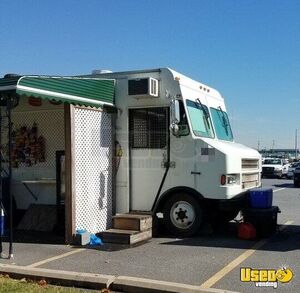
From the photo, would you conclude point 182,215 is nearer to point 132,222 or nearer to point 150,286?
point 132,222

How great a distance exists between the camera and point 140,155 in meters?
10.3

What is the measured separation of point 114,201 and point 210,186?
2130mm

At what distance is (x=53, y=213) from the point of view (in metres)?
10.8

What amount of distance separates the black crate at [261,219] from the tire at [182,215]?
96cm

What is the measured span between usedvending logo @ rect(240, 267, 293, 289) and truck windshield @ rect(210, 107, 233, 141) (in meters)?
4.45

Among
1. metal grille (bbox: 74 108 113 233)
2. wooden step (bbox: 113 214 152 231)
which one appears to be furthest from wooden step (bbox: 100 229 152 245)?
metal grille (bbox: 74 108 113 233)

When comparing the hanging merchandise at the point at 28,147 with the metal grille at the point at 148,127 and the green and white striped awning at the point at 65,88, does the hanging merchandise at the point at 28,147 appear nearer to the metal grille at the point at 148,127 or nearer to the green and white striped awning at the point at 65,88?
the green and white striped awning at the point at 65,88

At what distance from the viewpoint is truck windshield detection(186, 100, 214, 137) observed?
10.0 meters

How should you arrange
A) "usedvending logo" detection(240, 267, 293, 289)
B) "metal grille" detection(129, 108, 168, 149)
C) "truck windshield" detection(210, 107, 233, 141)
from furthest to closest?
"truck windshield" detection(210, 107, 233, 141) → "metal grille" detection(129, 108, 168, 149) → "usedvending logo" detection(240, 267, 293, 289)

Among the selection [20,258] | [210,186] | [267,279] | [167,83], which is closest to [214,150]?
[210,186]

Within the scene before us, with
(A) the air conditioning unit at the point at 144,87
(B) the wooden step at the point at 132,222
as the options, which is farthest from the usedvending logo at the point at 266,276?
(A) the air conditioning unit at the point at 144,87

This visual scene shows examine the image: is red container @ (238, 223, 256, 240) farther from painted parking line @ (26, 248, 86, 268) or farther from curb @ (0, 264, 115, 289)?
curb @ (0, 264, 115, 289)

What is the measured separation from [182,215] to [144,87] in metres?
2.63

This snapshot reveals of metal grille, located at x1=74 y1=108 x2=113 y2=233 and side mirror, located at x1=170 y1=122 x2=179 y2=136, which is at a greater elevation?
side mirror, located at x1=170 y1=122 x2=179 y2=136
